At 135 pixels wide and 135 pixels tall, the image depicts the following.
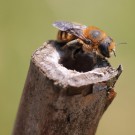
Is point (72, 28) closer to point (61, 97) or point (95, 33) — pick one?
point (95, 33)

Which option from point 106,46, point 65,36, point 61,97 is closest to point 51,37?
point 106,46

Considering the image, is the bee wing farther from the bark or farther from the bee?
the bark

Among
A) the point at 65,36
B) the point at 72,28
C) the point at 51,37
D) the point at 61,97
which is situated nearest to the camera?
the point at 61,97

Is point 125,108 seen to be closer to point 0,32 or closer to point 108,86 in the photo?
point 0,32

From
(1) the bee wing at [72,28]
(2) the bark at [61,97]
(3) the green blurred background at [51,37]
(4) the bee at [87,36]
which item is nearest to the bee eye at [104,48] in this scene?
(4) the bee at [87,36]

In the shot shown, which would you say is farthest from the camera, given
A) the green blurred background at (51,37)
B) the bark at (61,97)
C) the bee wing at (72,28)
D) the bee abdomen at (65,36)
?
the green blurred background at (51,37)

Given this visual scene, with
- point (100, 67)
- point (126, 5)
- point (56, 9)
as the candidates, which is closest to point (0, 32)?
point (56, 9)

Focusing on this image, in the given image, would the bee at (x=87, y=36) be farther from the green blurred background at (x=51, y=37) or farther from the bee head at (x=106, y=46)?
the green blurred background at (x=51, y=37)
